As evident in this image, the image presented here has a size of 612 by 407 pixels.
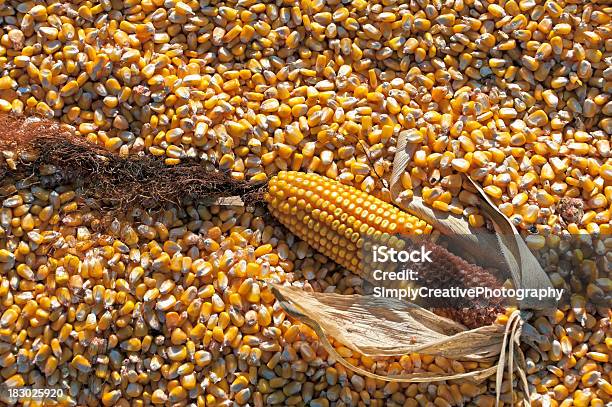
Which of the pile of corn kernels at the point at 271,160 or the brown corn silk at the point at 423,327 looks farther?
the pile of corn kernels at the point at 271,160

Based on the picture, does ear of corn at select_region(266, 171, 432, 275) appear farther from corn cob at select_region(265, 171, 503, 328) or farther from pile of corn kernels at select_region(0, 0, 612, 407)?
pile of corn kernels at select_region(0, 0, 612, 407)

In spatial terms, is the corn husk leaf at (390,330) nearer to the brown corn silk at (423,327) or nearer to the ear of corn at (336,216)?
the brown corn silk at (423,327)

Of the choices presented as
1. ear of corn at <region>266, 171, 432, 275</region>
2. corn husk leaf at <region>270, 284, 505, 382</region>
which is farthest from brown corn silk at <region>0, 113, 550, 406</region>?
ear of corn at <region>266, 171, 432, 275</region>

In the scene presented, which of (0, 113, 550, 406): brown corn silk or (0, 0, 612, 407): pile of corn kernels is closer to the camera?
(0, 113, 550, 406): brown corn silk

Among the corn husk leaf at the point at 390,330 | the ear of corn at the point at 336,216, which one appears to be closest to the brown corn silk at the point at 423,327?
the corn husk leaf at the point at 390,330

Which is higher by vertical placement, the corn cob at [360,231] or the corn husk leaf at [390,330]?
the corn cob at [360,231]

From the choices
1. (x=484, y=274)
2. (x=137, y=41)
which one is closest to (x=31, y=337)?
(x=137, y=41)

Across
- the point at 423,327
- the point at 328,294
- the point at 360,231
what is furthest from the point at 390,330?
the point at 360,231
